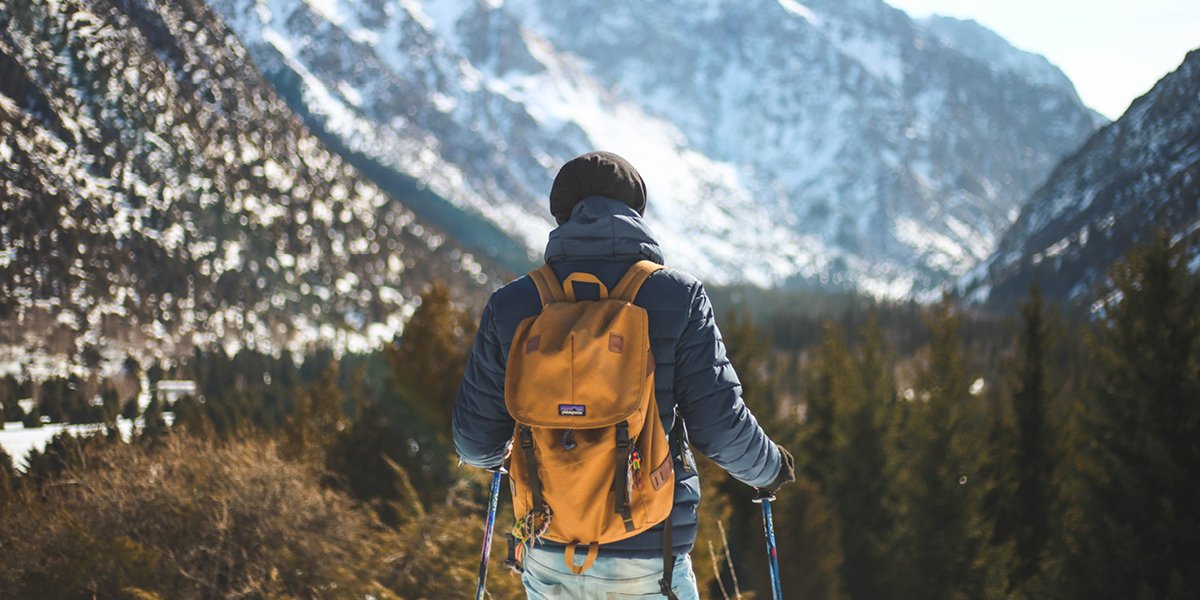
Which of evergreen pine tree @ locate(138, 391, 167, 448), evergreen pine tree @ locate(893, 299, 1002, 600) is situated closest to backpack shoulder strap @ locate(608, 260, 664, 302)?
evergreen pine tree @ locate(138, 391, 167, 448)

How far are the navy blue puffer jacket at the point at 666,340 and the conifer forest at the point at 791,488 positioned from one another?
76cm

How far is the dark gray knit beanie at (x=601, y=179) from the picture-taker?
2.62 metres

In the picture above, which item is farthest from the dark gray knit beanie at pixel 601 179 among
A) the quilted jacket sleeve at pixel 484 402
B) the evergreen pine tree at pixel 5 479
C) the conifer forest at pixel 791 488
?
the evergreen pine tree at pixel 5 479

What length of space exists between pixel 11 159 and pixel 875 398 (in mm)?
26312

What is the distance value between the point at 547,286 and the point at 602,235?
0.27 m

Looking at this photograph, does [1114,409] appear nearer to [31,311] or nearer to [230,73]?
[31,311]

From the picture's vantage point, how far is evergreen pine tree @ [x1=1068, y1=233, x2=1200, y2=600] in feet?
40.9

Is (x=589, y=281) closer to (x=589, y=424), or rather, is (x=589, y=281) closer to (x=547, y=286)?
(x=547, y=286)

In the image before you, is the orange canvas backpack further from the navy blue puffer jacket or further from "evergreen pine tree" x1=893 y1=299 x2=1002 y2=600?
"evergreen pine tree" x1=893 y1=299 x2=1002 y2=600

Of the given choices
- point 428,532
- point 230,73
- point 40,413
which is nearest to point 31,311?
point 40,413

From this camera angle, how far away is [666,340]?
2439 mm

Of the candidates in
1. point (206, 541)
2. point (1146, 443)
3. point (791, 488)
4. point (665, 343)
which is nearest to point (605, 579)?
point (665, 343)

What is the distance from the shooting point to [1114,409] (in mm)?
13688

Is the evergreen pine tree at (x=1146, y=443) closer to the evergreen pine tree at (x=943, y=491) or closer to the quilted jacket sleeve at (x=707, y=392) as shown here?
the evergreen pine tree at (x=943, y=491)
